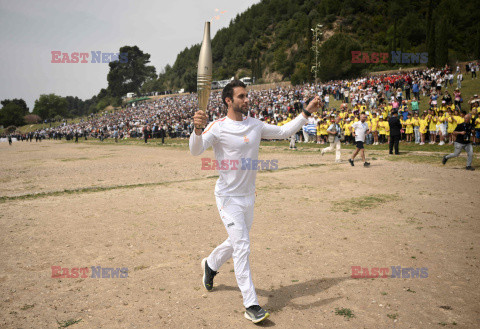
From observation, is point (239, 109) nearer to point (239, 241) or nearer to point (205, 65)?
point (205, 65)

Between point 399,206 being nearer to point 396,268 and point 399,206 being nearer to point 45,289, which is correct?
point 396,268

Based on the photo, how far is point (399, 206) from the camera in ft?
25.6

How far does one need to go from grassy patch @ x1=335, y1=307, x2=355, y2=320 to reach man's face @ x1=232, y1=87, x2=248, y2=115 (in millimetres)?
2384

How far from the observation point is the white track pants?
3504 mm

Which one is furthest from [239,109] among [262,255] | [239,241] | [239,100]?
[262,255]

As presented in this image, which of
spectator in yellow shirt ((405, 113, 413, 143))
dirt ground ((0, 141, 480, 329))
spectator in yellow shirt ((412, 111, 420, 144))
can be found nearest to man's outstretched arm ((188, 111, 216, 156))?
dirt ground ((0, 141, 480, 329))

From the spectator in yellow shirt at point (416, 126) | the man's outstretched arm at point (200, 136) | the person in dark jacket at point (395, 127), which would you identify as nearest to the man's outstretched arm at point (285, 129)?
the man's outstretched arm at point (200, 136)

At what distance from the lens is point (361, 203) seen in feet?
27.0

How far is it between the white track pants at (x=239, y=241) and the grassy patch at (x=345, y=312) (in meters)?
0.90

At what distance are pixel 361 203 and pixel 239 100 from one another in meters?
5.57

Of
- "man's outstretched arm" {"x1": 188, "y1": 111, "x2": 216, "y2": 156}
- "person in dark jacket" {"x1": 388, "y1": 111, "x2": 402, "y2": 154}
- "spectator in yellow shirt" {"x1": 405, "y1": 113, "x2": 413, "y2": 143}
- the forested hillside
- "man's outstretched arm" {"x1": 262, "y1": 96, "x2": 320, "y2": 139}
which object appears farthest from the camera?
the forested hillside

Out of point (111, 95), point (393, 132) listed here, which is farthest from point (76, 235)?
point (111, 95)

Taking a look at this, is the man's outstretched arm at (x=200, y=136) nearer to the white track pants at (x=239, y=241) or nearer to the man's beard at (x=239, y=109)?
the man's beard at (x=239, y=109)

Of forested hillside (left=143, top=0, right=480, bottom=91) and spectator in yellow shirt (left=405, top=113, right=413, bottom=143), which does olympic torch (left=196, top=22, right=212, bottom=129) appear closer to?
spectator in yellow shirt (left=405, top=113, right=413, bottom=143)
